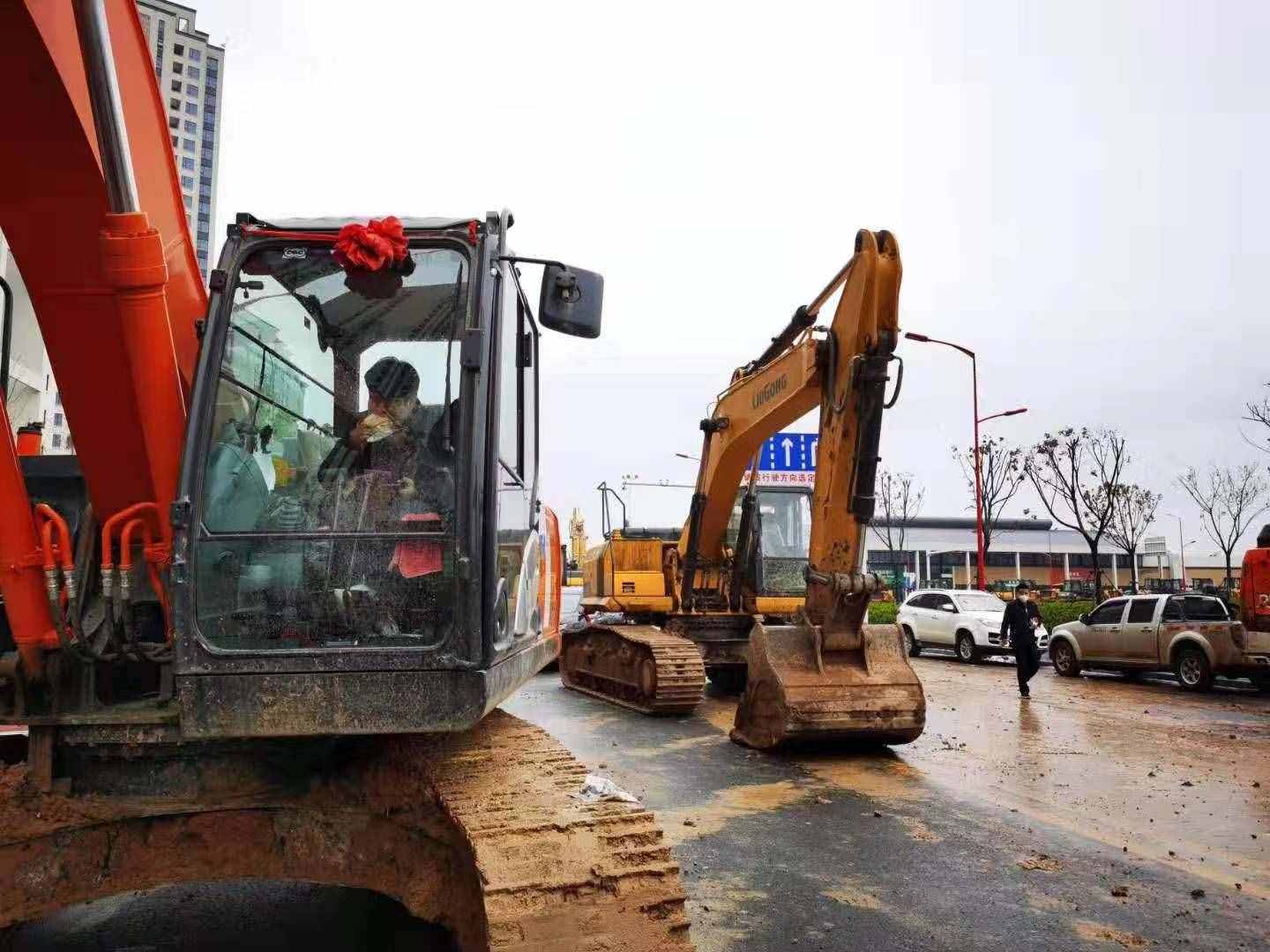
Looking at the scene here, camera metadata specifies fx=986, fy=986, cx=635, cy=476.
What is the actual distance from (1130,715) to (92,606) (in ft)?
40.4

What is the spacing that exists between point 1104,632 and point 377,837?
1619 cm

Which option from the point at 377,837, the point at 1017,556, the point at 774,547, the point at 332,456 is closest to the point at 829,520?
the point at 774,547

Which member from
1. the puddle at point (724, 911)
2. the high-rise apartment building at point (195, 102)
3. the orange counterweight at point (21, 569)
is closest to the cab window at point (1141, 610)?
the puddle at point (724, 911)

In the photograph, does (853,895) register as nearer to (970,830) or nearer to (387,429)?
(970,830)

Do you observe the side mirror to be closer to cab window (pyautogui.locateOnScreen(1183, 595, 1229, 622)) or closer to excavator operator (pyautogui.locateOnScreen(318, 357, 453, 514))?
excavator operator (pyautogui.locateOnScreen(318, 357, 453, 514))

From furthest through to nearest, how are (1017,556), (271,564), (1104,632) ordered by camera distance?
1. (1017,556)
2. (1104,632)
3. (271,564)

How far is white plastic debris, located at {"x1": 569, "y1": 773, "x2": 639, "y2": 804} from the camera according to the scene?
11.6 feet

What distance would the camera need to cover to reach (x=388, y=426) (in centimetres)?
354

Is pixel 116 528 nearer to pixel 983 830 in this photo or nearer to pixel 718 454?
pixel 983 830

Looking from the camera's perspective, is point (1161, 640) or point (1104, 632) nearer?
point (1161, 640)

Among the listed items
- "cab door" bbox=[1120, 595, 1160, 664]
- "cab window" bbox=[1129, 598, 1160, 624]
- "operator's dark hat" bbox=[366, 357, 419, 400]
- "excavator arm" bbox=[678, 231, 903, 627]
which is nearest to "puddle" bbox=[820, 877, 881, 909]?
"operator's dark hat" bbox=[366, 357, 419, 400]

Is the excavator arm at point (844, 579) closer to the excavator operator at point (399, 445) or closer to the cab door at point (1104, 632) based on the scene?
the excavator operator at point (399, 445)

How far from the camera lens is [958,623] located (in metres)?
21.1

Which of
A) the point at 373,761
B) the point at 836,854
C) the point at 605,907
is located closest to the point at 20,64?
the point at 373,761
